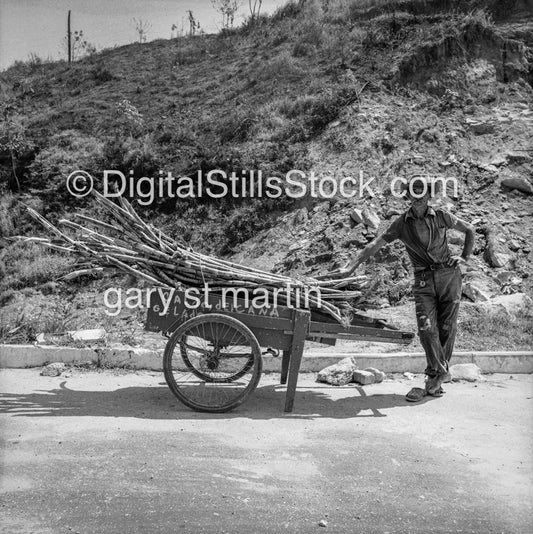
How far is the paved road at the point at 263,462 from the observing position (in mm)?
3250

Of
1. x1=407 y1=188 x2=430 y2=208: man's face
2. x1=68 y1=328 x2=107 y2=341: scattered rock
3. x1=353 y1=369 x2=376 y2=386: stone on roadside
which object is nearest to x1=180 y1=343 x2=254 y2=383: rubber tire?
x1=353 y1=369 x2=376 y2=386: stone on roadside

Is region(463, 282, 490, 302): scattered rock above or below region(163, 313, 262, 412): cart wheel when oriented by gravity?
above

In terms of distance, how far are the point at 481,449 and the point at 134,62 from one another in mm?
21511

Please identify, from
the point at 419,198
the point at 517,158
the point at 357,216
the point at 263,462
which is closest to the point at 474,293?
the point at 357,216

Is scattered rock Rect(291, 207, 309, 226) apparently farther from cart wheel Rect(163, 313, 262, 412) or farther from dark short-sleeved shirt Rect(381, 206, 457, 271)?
dark short-sleeved shirt Rect(381, 206, 457, 271)

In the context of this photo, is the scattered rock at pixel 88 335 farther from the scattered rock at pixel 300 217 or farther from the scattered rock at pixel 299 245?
the scattered rock at pixel 300 217

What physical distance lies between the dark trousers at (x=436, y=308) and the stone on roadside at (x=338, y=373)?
0.78 metres

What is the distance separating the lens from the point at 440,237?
5582 millimetres

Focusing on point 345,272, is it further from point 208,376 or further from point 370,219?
point 370,219

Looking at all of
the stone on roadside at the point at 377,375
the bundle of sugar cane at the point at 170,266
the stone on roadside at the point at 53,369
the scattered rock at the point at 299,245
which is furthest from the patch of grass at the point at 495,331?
the stone on roadside at the point at 53,369

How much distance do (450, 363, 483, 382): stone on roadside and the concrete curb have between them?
278mm

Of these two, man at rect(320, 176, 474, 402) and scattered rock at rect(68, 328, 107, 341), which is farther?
scattered rock at rect(68, 328, 107, 341)

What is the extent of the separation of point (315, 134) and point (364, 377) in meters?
8.44

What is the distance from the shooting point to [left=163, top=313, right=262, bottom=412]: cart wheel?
496cm
